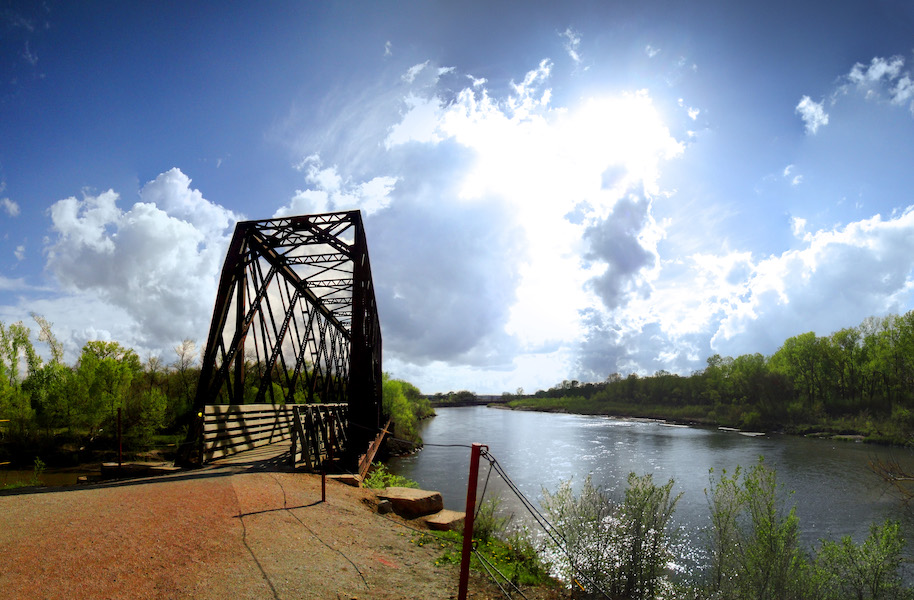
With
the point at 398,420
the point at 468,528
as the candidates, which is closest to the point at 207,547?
the point at 468,528

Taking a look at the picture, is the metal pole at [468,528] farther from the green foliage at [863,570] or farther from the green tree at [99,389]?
the green tree at [99,389]

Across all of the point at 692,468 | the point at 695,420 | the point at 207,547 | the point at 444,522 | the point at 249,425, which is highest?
the point at 249,425

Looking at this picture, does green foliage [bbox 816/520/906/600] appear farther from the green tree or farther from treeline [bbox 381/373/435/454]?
the green tree

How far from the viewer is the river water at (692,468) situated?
17750 millimetres

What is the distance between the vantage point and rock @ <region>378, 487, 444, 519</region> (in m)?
10.7

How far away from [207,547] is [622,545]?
7.31 meters

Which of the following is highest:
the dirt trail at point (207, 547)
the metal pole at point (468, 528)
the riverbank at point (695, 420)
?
the metal pole at point (468, 528)

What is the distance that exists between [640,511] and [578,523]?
125 centimetres

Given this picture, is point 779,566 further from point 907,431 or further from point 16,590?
point 907,431

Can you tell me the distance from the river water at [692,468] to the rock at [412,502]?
4.74ft

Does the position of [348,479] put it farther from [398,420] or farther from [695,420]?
[695,420]

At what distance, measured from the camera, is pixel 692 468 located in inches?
1128

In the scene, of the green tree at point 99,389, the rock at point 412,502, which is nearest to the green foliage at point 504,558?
the rock at point 412,502

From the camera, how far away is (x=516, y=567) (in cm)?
819
